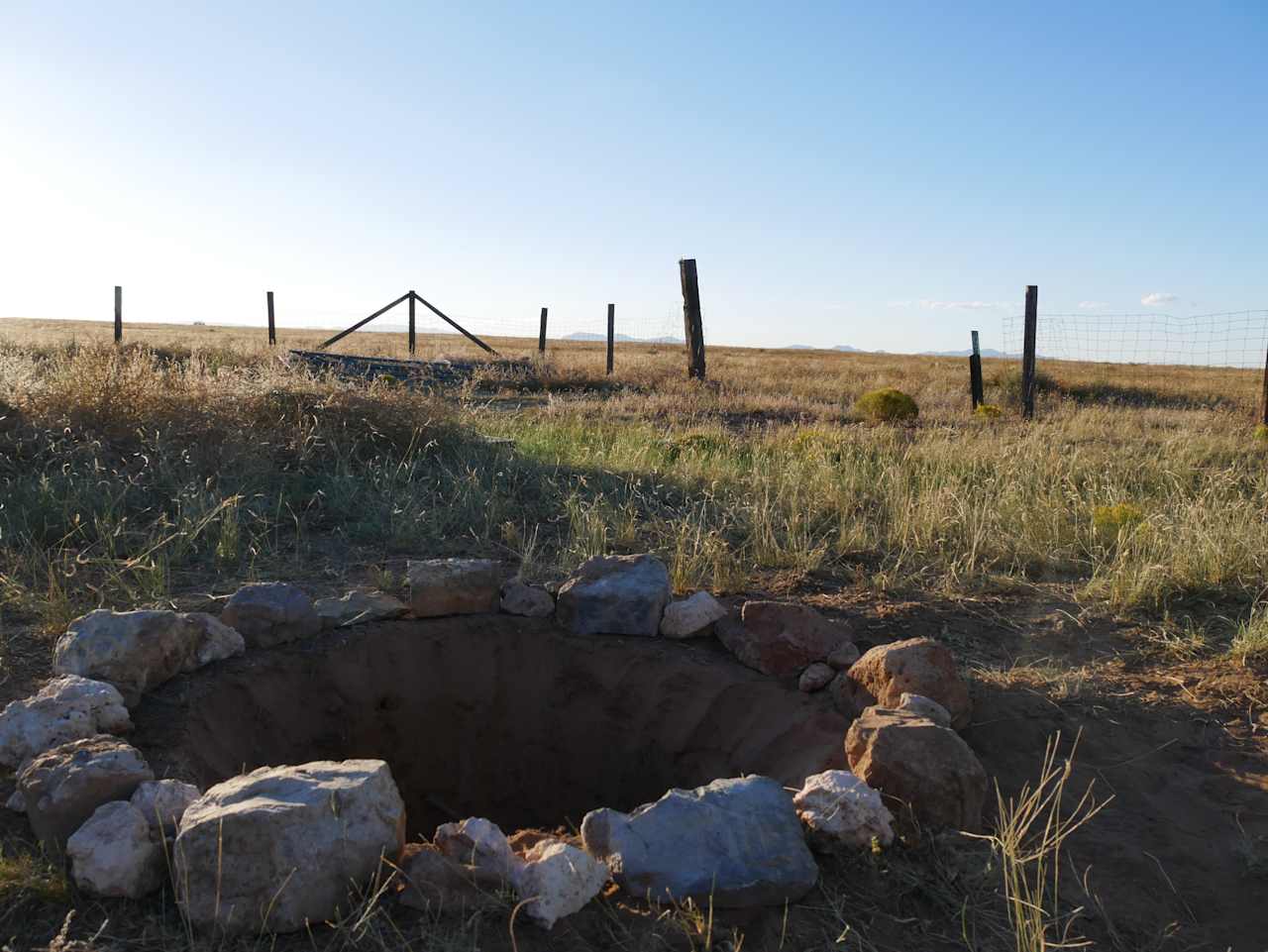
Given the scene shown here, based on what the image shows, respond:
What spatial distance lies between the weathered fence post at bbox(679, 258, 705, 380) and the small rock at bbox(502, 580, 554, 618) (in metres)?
10.3

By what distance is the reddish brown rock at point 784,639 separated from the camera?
3494mm

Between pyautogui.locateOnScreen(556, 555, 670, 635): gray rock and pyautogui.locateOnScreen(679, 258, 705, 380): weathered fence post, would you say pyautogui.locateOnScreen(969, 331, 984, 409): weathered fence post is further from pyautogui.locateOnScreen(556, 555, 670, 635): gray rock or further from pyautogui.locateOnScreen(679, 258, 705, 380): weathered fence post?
pyautogui.locateOnScreen(556, 555, 670, 635): gray rock

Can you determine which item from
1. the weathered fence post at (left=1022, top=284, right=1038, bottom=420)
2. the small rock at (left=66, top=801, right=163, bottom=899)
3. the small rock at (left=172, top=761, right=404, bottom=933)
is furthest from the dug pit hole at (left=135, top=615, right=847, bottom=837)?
the weathered fence post at (left=1022, top=284, right=1038, bottom=420)

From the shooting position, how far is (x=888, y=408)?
1100cm

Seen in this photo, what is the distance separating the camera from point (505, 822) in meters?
3.94

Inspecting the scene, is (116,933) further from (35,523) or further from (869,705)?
(35,523)

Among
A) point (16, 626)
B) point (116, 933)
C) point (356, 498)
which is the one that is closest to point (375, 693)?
point (16, 626)

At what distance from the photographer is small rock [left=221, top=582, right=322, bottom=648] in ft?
11.6

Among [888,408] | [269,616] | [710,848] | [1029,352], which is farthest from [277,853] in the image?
[1029,352]

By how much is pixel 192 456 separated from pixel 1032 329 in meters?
9.62

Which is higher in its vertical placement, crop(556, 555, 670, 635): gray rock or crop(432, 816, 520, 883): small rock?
crop(556, 555, 670, 635): gray rock

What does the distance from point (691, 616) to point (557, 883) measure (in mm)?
1618

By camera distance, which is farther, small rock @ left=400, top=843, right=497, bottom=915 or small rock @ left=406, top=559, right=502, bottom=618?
small rock @ left=406, top=559, right=502, bottom=618

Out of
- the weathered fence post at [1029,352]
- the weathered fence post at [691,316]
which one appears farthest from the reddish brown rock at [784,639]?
the weathered fence post at [691,316]
